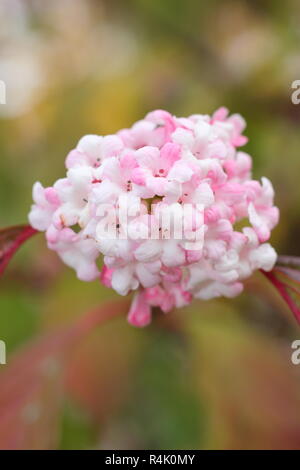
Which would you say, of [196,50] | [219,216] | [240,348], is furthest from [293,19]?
[219,216]

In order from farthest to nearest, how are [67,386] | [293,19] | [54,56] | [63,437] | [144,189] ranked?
[54,56], [293,19], [67,386], [63,437], [144,189]

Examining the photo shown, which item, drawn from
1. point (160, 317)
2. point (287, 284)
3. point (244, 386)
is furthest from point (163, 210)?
point (244, 386)

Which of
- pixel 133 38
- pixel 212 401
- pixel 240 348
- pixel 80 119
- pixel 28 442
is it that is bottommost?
pixel 28 442

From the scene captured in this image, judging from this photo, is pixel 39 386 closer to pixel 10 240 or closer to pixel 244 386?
pixel 10 240

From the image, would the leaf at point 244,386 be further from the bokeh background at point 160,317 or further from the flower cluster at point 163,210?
the flower cluster at point 163,210

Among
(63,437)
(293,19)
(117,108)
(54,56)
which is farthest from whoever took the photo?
(54,56)

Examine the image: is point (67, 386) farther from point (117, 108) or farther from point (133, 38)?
Result: point (133, 38)
